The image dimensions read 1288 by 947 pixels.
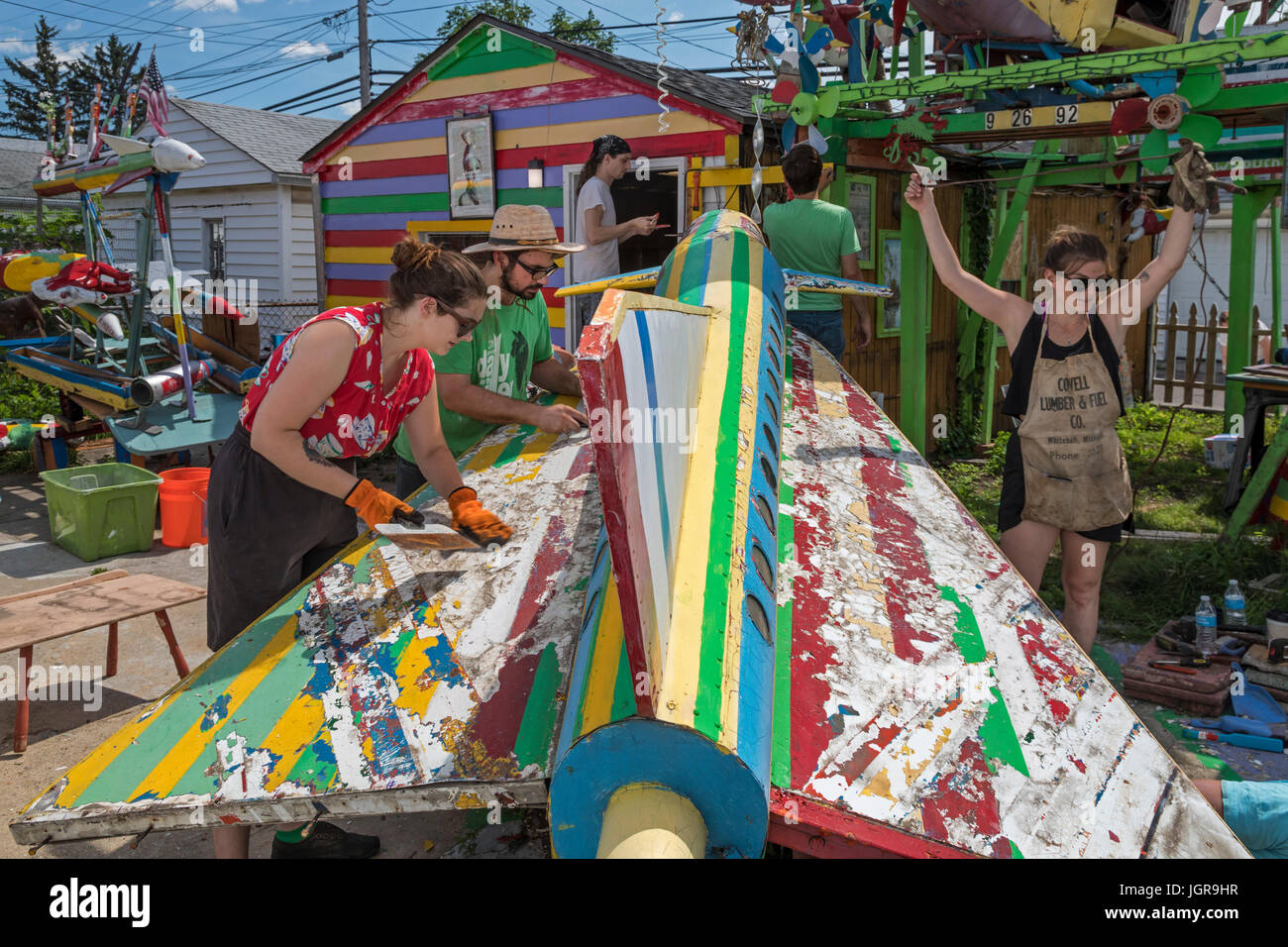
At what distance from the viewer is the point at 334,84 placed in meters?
24.4

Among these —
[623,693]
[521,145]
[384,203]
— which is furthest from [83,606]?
[384,203]

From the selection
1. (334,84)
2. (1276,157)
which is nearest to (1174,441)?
(1276,157)

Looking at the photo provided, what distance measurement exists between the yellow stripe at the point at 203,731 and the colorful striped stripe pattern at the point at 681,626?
87cm

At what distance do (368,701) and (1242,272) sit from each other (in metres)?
9.56

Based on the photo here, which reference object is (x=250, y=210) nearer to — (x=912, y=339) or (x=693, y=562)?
(x=912, y=339)

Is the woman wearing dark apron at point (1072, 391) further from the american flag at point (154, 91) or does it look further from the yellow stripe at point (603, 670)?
the american flag at point (154, 91)

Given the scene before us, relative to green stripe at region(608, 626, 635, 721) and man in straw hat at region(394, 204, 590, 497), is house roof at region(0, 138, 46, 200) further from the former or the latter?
green stripe at region(608, 626, 635, 721)

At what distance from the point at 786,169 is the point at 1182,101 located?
7.31 feet

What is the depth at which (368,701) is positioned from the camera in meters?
2.24

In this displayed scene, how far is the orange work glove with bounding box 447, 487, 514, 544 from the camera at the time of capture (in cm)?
307

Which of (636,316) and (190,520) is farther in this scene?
(190,520)

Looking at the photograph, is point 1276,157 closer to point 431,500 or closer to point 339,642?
point 431,500

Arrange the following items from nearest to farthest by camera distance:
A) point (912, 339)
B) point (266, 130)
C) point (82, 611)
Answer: point (82, 611) → point (912, 339) → point (266, 130)

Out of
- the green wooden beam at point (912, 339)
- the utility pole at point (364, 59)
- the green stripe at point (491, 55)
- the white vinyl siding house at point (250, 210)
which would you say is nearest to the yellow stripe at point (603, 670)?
the green wooden beam at point (912, 339)
